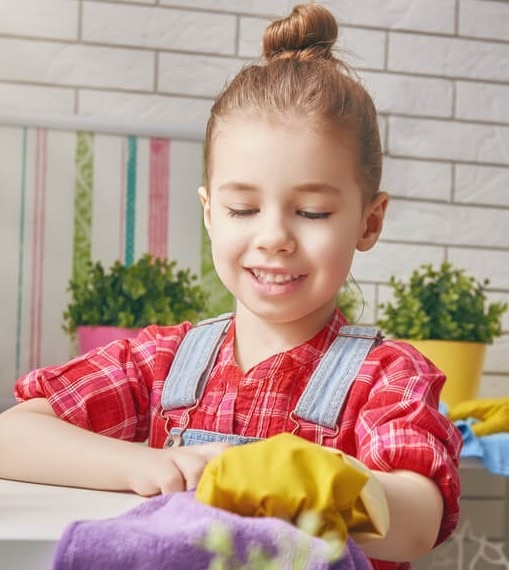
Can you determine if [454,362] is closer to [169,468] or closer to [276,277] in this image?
[276,277]

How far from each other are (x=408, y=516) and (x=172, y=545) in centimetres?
29

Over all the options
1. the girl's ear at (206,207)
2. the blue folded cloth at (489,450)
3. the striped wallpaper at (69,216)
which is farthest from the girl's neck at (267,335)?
the striped wallpaper at (69,216)

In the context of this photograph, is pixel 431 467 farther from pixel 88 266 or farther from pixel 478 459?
pixel 88 266

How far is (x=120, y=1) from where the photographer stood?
2406mm

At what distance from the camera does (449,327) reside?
85.1 inches

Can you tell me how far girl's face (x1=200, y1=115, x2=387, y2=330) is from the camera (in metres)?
0.99

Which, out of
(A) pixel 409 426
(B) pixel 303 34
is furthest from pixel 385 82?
(A) pixel 409 426

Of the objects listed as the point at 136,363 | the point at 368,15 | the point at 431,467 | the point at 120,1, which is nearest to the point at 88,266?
the point at 120,1

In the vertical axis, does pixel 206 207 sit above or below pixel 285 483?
above

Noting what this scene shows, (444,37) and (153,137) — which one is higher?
(444,37)

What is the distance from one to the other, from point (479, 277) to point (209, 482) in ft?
6.85

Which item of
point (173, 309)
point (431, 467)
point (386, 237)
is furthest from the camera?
point (386, 237)

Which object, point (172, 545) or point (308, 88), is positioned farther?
point (308, 88)

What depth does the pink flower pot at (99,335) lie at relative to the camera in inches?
82.5
